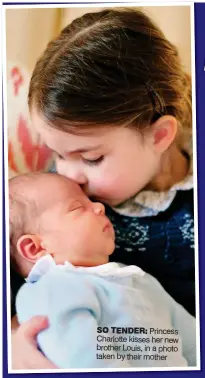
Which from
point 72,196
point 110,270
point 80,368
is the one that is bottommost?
point 80,368

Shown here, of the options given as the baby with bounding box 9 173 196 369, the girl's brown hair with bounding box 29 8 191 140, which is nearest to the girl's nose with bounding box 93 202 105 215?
the baby with bounding box 9 173 196 369

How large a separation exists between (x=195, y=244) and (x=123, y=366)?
19 cm

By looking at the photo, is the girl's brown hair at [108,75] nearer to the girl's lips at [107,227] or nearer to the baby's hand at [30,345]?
the girl's lips at [107,227]

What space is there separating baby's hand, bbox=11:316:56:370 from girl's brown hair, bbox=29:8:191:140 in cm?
26

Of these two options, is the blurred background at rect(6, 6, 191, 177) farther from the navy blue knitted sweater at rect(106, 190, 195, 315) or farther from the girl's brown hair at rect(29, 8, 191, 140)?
the navy blue knitted sweater at rect(106, 190, 195, 315)

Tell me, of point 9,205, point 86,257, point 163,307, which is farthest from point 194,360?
point 9,205

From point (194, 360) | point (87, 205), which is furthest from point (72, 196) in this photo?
point (194, 360)

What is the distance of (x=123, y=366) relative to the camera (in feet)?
2.64

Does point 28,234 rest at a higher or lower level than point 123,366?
higher

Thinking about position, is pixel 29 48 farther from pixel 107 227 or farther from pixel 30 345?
pixel 30 345

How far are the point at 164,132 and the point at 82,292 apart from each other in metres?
0.25

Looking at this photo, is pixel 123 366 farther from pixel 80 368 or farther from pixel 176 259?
pixel 176 259

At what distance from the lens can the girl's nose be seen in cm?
83

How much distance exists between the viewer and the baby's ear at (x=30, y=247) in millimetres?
807
